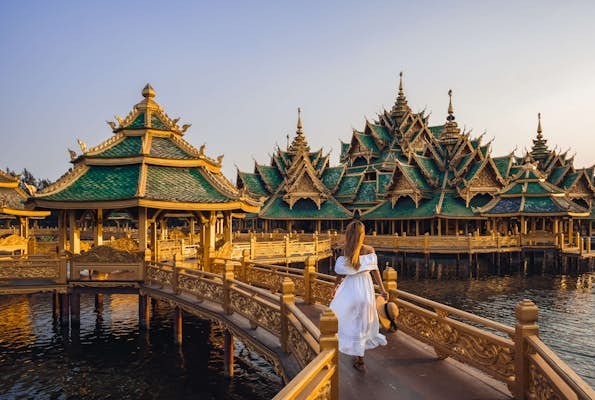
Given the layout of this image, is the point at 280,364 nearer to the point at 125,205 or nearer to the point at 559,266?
the point at 125,205

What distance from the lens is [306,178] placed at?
4450 cm

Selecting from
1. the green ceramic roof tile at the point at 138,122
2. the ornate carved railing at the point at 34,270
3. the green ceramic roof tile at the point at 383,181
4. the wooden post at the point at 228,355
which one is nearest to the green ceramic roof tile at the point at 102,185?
the green ceramic roof tile at the point at 138,122

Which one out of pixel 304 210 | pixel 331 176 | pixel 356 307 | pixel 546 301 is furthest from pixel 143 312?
pixel 331 176

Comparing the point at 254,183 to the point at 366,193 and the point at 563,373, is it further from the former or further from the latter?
the point at 563,373

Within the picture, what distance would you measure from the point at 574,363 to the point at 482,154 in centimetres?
3041

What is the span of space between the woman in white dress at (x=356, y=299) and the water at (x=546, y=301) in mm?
9209

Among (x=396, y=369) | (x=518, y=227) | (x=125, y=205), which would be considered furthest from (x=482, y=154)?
(x=396, y=369)

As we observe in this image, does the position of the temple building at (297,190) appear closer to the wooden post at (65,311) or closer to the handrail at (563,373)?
the wooden post at (65,311)

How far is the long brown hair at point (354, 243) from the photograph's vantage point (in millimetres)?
6289

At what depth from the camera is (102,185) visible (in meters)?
16.0

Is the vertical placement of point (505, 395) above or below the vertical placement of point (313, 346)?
below

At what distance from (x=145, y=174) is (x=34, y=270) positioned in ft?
16.2

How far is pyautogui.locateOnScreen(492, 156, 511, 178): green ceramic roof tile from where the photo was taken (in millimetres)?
40644

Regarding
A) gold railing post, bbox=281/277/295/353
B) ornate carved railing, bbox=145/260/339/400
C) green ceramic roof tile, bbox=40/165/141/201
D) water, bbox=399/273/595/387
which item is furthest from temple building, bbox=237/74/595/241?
gold railing post, bbox=281/277/295/353
